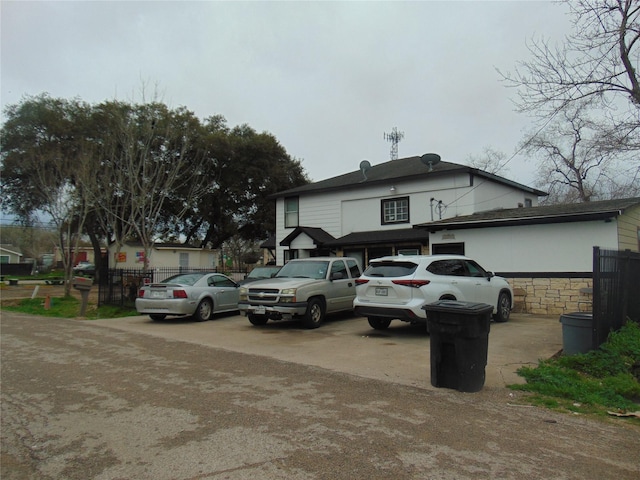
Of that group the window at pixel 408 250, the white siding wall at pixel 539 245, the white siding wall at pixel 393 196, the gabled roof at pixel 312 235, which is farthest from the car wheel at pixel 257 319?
the white siding wall at pixel 393 196

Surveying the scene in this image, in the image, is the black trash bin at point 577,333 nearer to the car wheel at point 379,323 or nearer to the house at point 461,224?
the car wheel at point 379,323

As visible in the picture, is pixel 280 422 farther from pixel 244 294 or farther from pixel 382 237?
pixel 382 237

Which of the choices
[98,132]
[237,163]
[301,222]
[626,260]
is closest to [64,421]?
[626,260]

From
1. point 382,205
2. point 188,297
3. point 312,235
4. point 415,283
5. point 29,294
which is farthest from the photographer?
point 29,294

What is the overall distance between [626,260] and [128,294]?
14539mm

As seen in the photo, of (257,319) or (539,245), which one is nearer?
(257,319)

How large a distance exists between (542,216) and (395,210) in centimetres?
720

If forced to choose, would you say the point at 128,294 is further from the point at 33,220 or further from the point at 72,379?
the point at 33,220

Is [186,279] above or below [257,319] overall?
above

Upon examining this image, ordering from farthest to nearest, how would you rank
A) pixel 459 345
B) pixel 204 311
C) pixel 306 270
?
pixel 204 311
pixel 306 270
pixel 459 345

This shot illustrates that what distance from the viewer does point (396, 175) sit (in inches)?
792

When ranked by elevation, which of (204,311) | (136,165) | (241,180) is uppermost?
(241,180)

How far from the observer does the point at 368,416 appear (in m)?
4.80

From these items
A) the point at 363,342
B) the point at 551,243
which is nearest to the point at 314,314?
the point at 363,342
